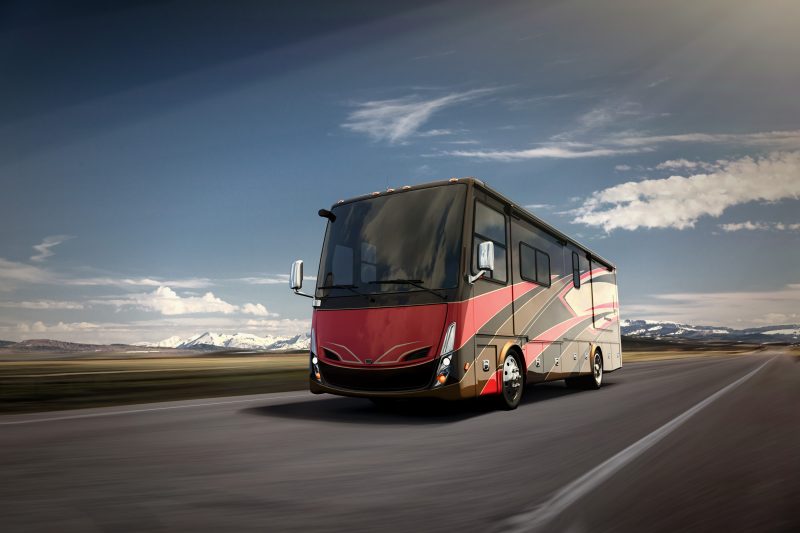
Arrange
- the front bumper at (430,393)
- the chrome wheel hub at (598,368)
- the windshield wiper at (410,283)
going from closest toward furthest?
the front bumper at (430,393), the windshield wiper at (410,283), the chrome wheel hub at (598,368)

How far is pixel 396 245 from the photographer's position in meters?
8.76

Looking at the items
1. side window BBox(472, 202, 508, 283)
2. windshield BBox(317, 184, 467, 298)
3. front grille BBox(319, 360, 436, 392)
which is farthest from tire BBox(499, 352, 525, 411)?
windshield BBox(317, 184, 467, 298)

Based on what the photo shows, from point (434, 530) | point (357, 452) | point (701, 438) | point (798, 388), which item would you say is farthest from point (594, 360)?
point (434, 530)

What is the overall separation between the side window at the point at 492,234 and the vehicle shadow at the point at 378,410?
204 centimetres

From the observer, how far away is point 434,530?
3.23 metres

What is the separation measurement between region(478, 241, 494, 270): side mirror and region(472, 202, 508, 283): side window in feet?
1.51

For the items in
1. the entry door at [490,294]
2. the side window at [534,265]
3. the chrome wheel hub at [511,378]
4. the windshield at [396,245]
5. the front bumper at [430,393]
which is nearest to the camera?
the front bumper at [430,393]

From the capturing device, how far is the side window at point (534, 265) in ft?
34.4

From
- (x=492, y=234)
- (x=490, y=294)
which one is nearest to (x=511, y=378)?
(x=490, y=294)

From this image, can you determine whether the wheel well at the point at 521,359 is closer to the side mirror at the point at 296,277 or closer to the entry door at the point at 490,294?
the entry door at the point at 490,294

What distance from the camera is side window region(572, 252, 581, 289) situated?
44.7ft

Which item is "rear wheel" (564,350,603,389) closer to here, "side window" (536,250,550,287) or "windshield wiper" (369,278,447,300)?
"side window" (536,250,550,287)

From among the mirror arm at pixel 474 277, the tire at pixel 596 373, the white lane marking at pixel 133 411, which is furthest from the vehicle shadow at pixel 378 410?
the tire at pixel 596 373

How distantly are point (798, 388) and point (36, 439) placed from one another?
15970mm
